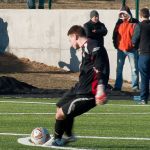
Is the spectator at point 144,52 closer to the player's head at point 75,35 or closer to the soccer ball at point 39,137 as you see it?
the soccer ball at point 39,137

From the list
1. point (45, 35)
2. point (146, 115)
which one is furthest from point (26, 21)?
point (146, 115)

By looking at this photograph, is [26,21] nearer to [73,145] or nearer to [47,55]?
[47,55]

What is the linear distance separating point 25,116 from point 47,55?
10.9m

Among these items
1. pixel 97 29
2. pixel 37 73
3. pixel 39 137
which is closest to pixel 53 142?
pixel 39 137

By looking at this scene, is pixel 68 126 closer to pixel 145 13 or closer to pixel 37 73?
pixel 145 13

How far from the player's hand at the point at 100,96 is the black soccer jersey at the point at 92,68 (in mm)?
101

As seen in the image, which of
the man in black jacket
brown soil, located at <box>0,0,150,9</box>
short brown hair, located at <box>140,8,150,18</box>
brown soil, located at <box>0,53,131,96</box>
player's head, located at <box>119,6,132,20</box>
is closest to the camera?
short brown hair, located at <box>140,8,150,18</box>

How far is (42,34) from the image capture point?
25.8 m

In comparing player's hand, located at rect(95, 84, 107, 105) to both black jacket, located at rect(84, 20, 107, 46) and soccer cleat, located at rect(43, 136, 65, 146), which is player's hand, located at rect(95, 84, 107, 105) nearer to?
soccer cleat, located at rect(43, 136, 65, 146)

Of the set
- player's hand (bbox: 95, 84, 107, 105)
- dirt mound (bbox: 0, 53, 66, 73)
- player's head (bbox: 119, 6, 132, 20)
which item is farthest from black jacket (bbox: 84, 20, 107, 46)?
player's hand (bbox: 95, 84, 107, 105)

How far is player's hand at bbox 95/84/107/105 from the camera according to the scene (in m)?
10.5

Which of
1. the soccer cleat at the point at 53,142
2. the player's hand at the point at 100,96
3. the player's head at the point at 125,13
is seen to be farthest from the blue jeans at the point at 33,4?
the player's hand at the point at 100,96

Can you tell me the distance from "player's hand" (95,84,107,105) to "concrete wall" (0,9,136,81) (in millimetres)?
14237

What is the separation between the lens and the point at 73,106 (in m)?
10.9
